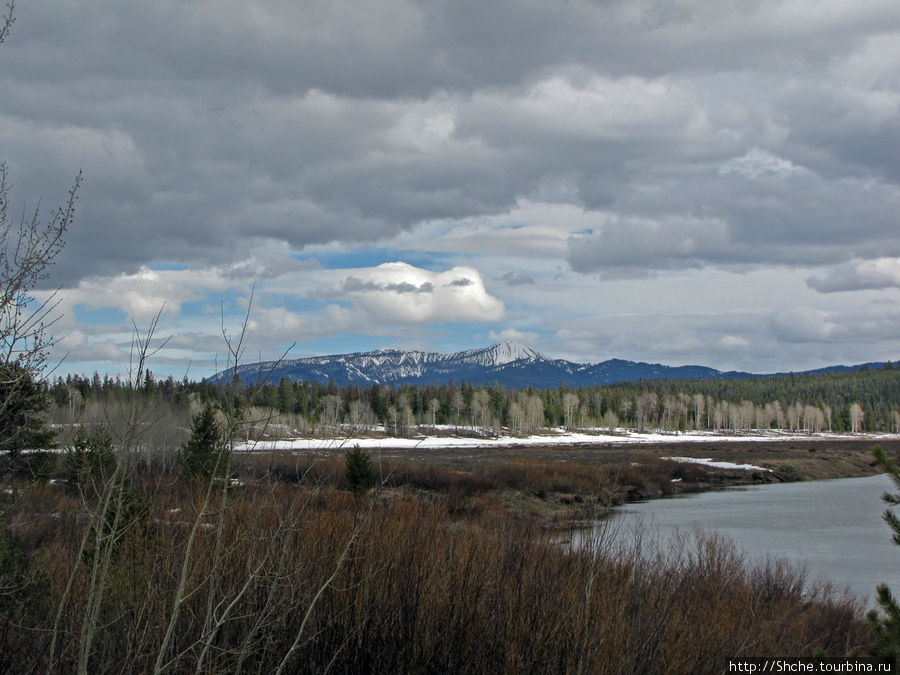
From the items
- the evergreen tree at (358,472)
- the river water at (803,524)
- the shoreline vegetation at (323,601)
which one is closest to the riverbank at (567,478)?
the evergreen tree at (358,472)

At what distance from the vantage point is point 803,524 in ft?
97.6

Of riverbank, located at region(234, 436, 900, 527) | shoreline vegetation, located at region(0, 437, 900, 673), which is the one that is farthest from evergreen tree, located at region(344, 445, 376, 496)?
shoreline vegetation, located at region(0, 437, 900, 673)

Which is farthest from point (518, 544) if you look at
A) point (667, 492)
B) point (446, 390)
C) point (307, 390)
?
point (446, 390)

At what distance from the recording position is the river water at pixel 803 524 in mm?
20031

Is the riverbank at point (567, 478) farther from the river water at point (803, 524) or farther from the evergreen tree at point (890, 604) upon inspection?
the evergreen tree at point (890, 604)

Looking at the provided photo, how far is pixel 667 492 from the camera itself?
45656 millimetres

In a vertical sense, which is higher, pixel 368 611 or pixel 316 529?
pixel 316 529

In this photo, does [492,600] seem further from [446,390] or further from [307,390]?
[446,390]

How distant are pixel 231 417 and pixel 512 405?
147 m

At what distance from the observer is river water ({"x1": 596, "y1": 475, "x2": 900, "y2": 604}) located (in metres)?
20.0

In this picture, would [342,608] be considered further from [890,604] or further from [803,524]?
[803,524]

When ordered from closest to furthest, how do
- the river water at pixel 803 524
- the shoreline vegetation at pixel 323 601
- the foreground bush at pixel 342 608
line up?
the shoreline vegetation at pixel 323 601, the foreground bush at pixel 342 608, the river water at pixel 803 524

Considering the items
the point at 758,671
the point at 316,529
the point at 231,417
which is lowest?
the point at 758,671

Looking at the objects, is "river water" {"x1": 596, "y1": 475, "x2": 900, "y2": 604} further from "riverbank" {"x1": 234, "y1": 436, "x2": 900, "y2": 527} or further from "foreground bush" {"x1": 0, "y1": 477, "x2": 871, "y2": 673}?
"foreground bush" {"x1": 0, "y1": 477, "x2": 871, "y2": 673}
